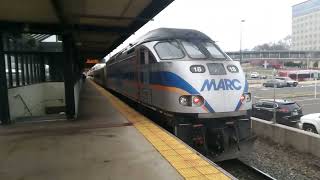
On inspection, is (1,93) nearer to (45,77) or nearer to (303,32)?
(45,77)

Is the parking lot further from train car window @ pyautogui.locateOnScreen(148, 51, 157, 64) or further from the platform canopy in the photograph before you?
the platform canopy

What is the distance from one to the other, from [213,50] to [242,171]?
324cm

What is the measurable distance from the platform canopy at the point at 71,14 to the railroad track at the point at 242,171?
442 cm

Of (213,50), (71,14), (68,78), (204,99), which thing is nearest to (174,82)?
(204,99)

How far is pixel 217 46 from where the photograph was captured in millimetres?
9289

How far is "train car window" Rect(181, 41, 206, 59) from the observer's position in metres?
8.60

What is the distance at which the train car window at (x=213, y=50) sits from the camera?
349 inches

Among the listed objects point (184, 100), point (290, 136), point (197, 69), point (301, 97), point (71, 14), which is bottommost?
point (301, 97)

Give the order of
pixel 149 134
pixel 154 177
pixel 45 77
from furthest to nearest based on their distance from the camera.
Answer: pixel 45 77
pixel 149 134
pixel 154 177

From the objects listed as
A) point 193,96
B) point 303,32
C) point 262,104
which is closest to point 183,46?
point 193,96

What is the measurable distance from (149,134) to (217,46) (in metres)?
3.30

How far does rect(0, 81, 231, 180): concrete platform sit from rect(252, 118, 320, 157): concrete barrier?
4.67 meters

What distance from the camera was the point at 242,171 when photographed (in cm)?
836

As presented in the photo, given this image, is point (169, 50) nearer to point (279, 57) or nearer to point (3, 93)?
point (3, 93)
